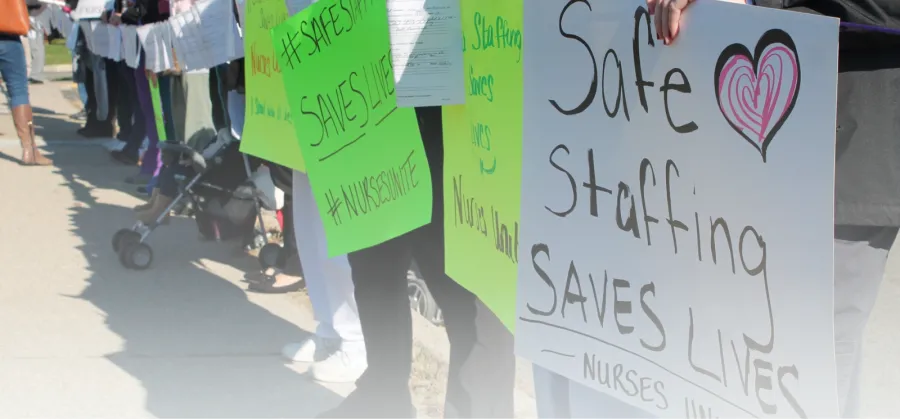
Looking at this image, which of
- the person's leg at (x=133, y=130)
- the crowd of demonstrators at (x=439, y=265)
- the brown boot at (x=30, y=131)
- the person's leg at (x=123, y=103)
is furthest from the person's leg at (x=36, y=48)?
the crowd of demonstrators at (x=439, y=265)

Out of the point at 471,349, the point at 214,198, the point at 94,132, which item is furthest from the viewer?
the point at 94,132

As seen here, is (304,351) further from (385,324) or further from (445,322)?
(445,322)

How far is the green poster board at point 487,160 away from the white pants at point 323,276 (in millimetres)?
1268

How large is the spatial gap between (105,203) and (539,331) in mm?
6521

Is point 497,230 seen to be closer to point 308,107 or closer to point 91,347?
point 308,107

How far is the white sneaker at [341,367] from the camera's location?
434 cm

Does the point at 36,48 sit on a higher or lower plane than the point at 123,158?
lower

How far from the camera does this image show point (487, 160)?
2900 millimetres

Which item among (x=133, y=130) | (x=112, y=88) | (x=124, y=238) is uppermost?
(x=124, y=238)

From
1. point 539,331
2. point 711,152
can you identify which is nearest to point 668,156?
point 711,152

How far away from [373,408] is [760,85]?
7.02 feet

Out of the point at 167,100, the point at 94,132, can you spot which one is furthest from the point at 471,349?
the point at 94,132

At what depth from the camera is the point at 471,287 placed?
3.06m

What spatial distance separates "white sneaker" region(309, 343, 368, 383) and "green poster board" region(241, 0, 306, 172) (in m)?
0.82
